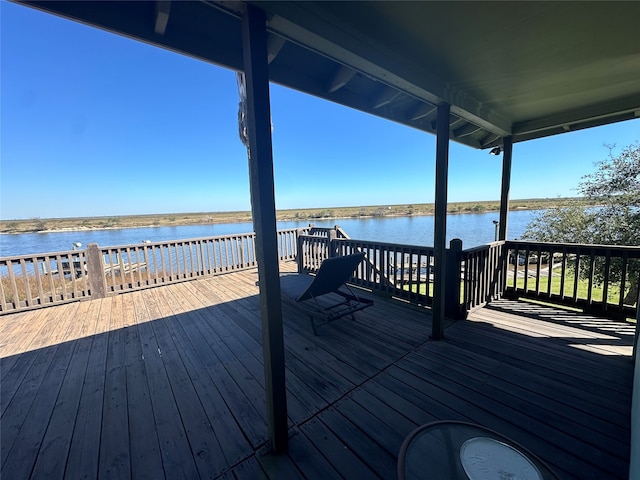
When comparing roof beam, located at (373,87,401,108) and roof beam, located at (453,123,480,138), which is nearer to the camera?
roof beam, located at (373,87,401,108)

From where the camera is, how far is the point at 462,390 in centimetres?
197

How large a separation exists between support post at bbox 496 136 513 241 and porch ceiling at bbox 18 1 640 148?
0.95 m

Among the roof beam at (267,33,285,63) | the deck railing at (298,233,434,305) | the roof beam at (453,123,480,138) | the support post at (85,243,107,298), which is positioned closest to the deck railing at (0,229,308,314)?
the support post at (85,243,107,298)

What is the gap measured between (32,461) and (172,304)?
279 cm

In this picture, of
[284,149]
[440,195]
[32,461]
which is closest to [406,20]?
[440,195]

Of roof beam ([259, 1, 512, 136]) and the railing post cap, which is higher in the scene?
roof beam ([259, 1, 512, 136])

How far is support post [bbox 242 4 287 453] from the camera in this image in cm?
130

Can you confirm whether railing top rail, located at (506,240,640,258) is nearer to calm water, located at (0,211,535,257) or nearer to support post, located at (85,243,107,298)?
calm water, located at (0,211,535,257)

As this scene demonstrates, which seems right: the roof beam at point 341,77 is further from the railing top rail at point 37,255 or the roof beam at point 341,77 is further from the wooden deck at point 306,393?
the railing top rail at point 37,255

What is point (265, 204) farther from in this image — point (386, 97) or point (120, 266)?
point (120, 266)

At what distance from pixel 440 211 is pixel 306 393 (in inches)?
87.4

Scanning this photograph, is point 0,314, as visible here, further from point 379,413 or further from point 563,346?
point 563,346

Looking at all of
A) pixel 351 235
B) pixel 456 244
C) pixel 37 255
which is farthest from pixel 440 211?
pixel 351 235

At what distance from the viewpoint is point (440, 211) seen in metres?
2.74
